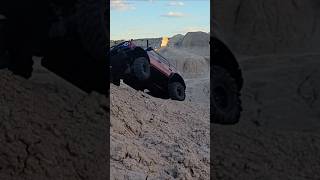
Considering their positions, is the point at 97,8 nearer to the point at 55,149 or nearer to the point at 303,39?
the point at 55,149

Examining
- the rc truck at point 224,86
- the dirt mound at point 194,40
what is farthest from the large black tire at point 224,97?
the dirt mound at point 194,40

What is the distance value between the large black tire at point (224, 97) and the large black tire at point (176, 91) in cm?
213

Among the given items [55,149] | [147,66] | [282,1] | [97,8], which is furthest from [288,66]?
[55,149]

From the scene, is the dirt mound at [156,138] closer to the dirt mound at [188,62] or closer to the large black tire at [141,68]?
the large black tire at [141,68]

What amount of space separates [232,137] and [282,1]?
9.50ft

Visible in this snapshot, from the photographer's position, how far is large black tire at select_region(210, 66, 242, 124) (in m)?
7.24

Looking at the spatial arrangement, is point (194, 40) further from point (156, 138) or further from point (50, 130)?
point (50, 130)

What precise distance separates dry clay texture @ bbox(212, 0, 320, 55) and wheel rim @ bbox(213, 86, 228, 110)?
3.07 feet

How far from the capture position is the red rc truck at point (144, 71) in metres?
8.82

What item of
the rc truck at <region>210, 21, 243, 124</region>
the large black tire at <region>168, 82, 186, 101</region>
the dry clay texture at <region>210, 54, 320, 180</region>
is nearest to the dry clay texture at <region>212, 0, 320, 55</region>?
the dry clay texture at <region>210, 54, 320, 180</region>

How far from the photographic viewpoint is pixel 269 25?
7.93 m

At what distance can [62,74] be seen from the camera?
6.29m

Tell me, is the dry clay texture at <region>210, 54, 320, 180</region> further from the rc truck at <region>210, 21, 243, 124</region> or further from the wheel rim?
the wheel rim

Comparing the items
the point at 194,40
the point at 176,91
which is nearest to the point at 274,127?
the point at 176,91
